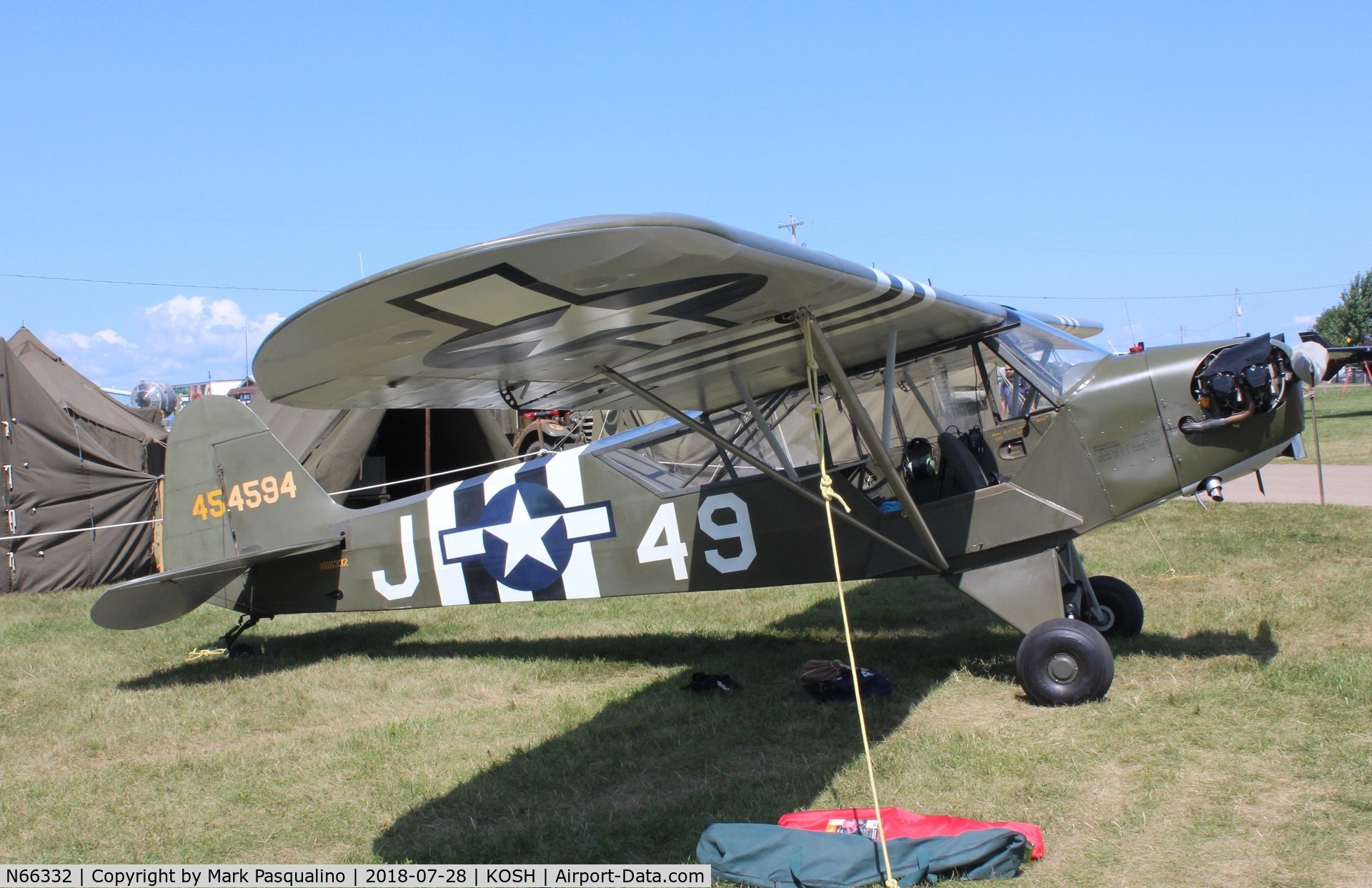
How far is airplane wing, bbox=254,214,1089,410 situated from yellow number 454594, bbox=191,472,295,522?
8.86 feet

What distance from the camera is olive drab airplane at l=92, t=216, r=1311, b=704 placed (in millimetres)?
3350

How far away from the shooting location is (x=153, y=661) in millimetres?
7500

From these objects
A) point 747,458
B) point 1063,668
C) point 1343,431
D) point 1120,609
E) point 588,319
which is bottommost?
point 1343,431

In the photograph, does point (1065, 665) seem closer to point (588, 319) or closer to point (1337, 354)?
point (588, 319)

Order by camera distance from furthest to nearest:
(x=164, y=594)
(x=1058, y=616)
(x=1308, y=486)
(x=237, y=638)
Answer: (x=1308, y=486) < (x=237, y=638) < (x=164, y=594) < (x=1058, y=616)

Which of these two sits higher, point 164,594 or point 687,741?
point 164,594

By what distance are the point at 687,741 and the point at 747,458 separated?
1539mm

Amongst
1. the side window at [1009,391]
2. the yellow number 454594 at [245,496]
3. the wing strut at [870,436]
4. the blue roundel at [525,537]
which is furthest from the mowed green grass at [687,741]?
the side window at [1009,391]

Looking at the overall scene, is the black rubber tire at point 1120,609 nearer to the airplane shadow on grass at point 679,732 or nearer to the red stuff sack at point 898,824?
the airplane shadow on grass at point 679,732

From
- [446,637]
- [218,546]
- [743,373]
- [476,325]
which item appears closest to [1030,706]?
[743,373]

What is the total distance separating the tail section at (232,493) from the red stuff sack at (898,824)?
16.8 ft

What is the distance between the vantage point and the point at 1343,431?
981 inches

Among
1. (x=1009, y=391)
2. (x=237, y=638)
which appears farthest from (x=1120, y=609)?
(x=237, y=638)

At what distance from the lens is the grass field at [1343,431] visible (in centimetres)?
1855
